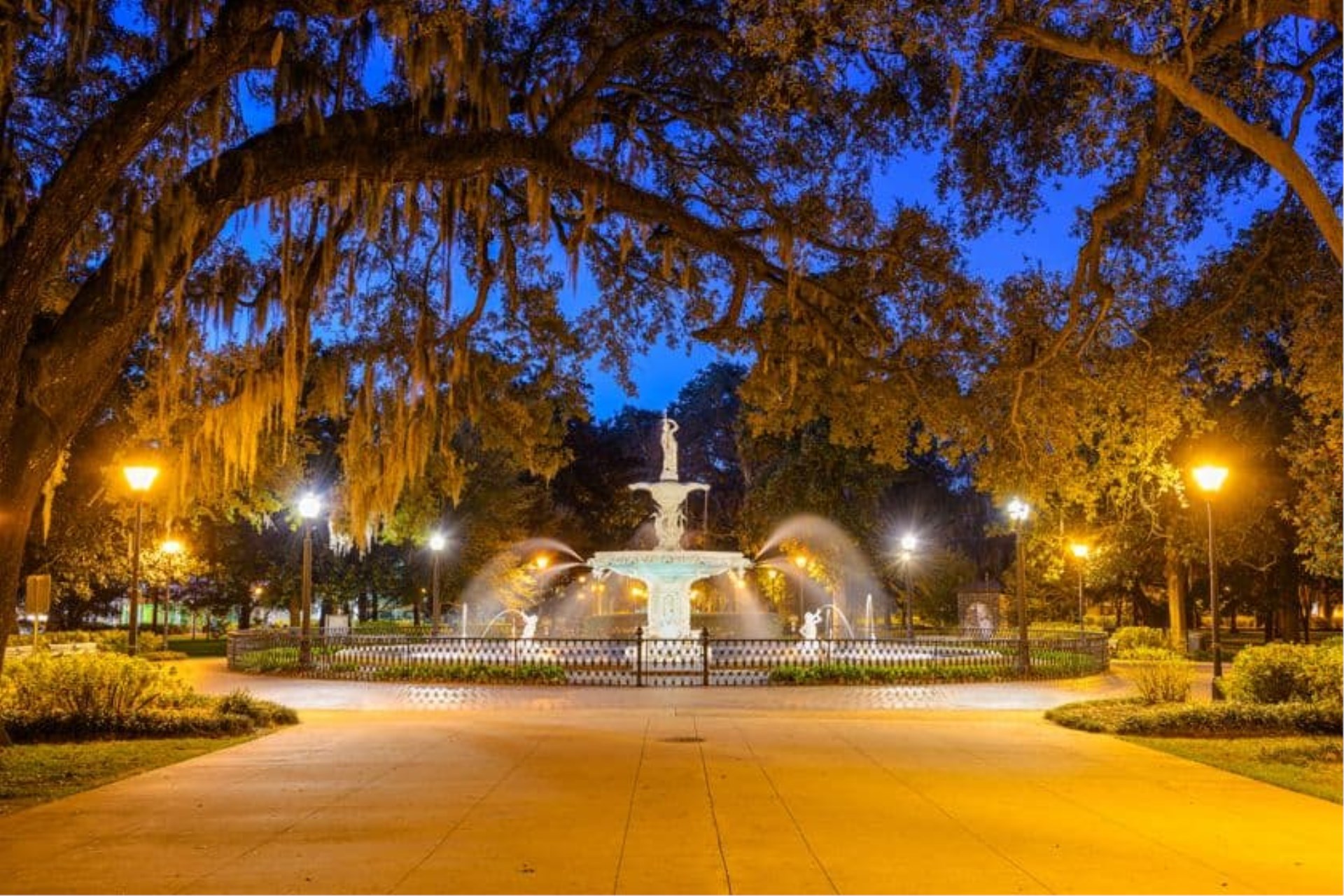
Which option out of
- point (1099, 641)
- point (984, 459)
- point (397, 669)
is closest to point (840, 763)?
point (984, 459)

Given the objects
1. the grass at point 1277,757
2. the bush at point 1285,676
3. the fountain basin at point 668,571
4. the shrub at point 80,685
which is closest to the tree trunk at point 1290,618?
the fountain basin at point 668,571

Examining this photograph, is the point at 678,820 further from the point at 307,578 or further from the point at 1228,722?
the point at 307,578

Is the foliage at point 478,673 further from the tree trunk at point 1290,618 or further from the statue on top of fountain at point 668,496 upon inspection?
the tree trunk at point 1290,618

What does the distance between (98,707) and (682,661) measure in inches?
478

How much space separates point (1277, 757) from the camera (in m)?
11.7

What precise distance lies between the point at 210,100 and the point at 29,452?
4150mm

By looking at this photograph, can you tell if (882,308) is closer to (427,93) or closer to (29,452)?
(427,93)

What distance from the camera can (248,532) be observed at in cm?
4944

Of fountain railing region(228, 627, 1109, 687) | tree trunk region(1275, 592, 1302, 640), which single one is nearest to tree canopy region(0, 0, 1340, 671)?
fountain railing region(228, 627, 1109, 687)

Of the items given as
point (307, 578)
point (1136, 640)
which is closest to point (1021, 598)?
point (1136, 640)

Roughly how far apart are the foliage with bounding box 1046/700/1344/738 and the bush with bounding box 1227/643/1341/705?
909mm

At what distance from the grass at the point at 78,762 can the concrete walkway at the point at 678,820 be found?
36 cm

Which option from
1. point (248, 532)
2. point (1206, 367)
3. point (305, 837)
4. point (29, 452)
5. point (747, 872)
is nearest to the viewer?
point (747, 872)

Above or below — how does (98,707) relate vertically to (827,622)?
above
